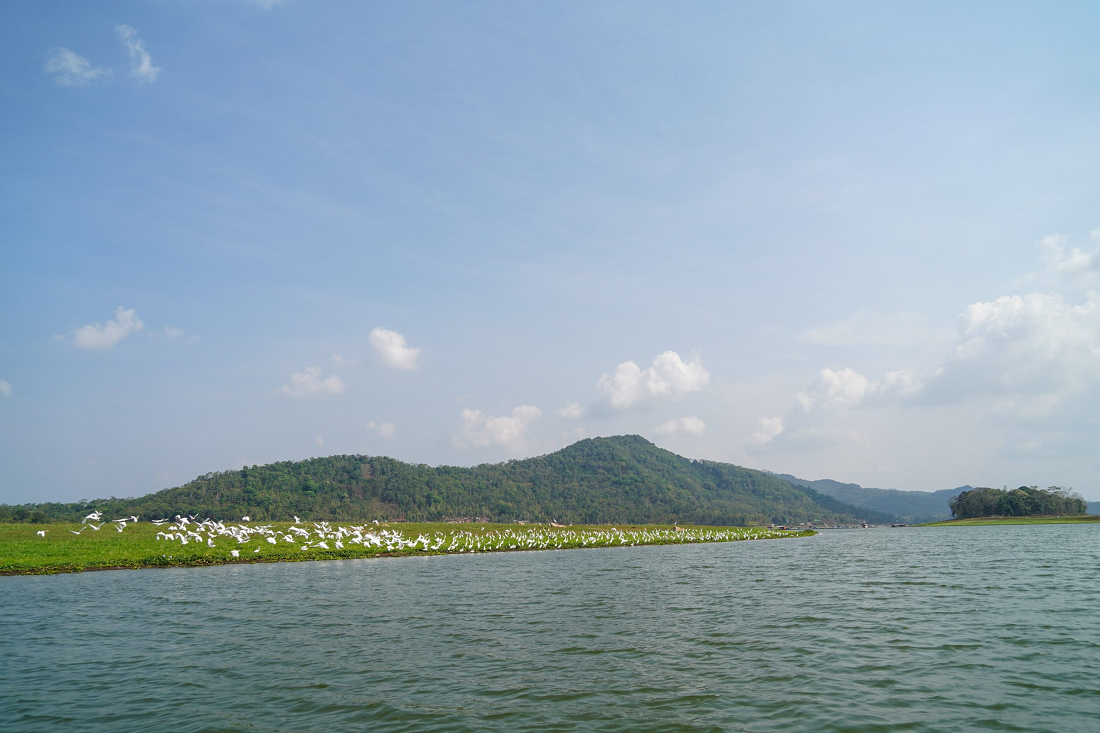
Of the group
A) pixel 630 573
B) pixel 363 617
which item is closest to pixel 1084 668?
pixel 363 617

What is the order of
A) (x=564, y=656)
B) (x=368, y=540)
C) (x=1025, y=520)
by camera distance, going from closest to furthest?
(x=564, y=656), (x=368, y=540), (x=1025, y=520)

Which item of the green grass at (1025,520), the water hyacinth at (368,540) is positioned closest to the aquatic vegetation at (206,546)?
the water hyacinth at (368,540)

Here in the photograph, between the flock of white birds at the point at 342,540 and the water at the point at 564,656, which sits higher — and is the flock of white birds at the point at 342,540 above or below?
below

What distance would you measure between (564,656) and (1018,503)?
7078 inches

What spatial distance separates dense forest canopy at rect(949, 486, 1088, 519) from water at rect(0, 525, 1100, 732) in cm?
14999

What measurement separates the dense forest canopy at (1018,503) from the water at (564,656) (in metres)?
150

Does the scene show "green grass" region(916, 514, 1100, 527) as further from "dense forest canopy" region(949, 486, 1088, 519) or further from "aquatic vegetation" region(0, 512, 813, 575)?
"aquatic vegetation" region(0, 512, 813, 575)

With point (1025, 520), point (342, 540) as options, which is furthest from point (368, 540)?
point (1025, 520)

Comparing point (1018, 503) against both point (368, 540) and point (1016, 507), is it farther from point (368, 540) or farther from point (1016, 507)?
point (368, 540)

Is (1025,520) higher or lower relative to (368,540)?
lower

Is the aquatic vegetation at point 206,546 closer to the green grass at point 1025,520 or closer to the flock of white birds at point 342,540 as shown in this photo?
the flock of white birds at point 342,540

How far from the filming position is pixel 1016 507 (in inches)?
5866

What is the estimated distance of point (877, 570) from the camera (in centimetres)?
3703

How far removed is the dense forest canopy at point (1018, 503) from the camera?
150000mm
